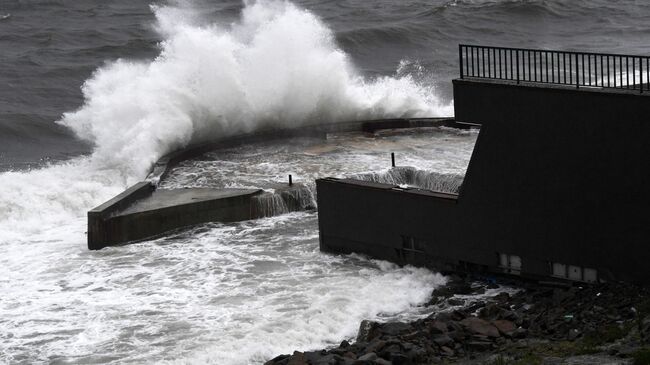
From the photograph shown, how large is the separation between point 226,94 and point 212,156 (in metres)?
3.23

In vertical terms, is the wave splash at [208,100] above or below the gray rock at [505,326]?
above

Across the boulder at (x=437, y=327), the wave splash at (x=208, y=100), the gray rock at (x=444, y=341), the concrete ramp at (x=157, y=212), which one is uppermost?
the wave splash at (x=208, y=100)

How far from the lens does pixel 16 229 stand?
71.5 ft

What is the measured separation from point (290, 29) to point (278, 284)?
1475 cm

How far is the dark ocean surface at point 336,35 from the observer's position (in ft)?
116

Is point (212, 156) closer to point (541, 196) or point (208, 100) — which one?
point (208, 100)

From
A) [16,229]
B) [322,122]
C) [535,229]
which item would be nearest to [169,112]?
[322,122]

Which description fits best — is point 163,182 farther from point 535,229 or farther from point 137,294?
point 535,229

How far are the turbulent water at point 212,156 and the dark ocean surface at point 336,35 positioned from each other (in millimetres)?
137

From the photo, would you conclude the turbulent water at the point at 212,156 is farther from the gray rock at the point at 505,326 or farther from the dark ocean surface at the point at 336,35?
the gray rock at the point at 505,326

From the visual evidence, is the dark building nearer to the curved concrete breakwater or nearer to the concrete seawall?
the concrete seawall

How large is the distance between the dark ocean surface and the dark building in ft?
47.8

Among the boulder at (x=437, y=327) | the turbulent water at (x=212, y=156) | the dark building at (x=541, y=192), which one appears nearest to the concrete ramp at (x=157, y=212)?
the turbulent water at (x=212, y=156)

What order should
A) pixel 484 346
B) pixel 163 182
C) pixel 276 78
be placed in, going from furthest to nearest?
pixel 276 78 → pixel 163 182 → pixel 484 346
